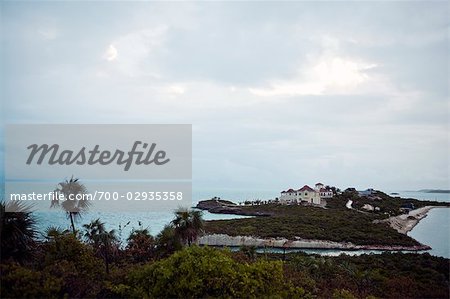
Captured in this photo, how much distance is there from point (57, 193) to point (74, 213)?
1185 millimetres

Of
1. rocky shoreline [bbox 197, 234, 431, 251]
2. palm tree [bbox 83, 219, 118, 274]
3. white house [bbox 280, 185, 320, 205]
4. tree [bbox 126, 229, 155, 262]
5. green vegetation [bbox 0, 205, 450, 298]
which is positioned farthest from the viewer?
white house [bbox 280, 185, 320, 205]

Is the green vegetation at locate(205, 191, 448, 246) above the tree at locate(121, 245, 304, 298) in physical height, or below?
below

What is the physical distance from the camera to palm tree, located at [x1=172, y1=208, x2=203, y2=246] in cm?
1320

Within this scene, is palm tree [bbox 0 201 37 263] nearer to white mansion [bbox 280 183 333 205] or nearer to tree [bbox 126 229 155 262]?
tree [bbox 126 229 155 262]

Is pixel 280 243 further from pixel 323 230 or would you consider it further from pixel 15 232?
pixel 15 232

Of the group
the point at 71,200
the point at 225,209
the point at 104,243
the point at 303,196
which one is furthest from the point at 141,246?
the point at 225,209

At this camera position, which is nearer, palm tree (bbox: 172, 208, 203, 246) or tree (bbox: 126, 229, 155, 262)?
tree (bbox: 126, 229, 155, 262)

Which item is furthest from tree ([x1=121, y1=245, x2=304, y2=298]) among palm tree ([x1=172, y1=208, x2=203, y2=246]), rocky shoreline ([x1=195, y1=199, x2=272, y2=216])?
rocky shoreline ([x1=195, y1=199, x2=272, y2=216])

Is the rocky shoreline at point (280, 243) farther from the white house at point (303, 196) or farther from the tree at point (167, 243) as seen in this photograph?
the white house at point (303, 196)

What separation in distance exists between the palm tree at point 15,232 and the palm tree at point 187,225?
5.24 m

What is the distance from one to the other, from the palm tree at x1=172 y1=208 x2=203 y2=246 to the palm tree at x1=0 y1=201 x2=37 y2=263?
524 centimetres

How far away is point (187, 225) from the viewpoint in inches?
520

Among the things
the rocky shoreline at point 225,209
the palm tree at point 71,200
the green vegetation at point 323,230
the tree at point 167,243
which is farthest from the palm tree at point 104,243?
the rocky shoreline at point 225,209

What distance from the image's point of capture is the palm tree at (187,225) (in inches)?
520
